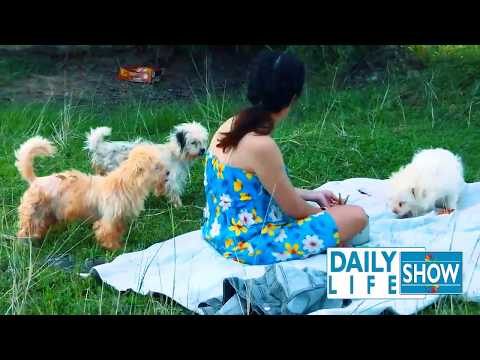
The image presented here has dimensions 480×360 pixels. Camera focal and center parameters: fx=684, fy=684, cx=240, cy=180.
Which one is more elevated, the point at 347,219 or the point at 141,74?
the point at 141,74

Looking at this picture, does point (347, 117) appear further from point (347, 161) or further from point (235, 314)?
point (235, 314)

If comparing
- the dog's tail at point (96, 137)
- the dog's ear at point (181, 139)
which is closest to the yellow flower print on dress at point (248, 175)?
the dog's ear at point (181, 139)

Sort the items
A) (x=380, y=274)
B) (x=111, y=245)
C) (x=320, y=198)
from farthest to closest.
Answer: (x=111, y=245) → (x=320, y=198) → (x=380, y=274)

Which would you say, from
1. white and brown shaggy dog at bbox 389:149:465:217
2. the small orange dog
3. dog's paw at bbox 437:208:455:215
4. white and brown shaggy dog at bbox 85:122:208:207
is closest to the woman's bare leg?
white and brown shaggy dog at bbox 389:149:465:217

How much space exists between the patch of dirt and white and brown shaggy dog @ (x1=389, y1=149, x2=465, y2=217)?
4.85 meters

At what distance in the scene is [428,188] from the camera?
5629 mm

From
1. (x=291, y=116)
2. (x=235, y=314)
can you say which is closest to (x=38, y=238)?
(x=235, y=314)

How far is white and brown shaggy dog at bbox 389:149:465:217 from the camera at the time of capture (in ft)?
18.4

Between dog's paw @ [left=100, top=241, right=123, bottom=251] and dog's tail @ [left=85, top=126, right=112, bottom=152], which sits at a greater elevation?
dog's tail @ [left=85, top=126, right=112, bottom=152]

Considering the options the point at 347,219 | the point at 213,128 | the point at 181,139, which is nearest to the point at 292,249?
the point at 347,219

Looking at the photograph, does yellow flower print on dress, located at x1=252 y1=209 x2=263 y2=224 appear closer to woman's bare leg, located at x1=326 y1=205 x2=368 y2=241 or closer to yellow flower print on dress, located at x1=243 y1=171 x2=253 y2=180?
yellow flower print on dress, located at x1=243 y1=171 x2=253 y2=180

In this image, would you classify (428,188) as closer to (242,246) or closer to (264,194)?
(264,194)

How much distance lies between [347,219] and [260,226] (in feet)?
1.94

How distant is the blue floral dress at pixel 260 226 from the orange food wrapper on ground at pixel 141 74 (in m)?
6.29
